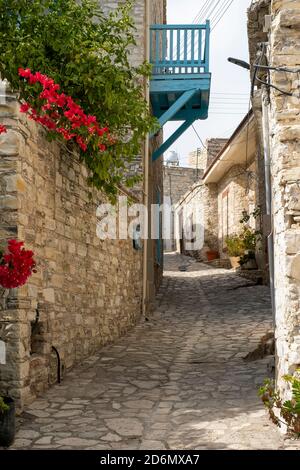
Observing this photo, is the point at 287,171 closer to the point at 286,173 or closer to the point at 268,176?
the point at 286,173

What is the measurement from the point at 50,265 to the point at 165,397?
172 centimetres

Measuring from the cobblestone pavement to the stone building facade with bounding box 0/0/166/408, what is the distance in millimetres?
285

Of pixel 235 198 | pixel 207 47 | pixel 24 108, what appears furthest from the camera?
pixel 235 198

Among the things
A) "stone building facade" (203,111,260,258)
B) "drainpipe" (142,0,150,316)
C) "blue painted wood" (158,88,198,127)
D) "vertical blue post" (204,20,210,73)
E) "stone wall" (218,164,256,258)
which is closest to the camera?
"vertical blue post" (204,20,210,73)

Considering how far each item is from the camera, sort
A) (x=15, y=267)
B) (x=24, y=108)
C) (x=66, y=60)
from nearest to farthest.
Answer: (x=15, y=267), (x=24, y=108), (x=66, y=60)

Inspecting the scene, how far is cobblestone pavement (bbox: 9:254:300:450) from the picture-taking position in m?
3.83

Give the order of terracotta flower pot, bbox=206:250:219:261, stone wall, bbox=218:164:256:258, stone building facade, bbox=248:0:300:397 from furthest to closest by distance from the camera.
Result: 1. terracotta flower pot, bbox=206:250:219:261
2. stone wall, bbox=218:164:256:258
3. stone building facade, bbox=248:0:300:397

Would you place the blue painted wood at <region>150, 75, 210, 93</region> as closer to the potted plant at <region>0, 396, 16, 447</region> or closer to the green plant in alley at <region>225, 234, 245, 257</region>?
the green plant in alley at <region>225, 234, 245, 257</region>

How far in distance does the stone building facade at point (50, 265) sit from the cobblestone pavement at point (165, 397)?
28cm

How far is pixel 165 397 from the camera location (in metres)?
5.04

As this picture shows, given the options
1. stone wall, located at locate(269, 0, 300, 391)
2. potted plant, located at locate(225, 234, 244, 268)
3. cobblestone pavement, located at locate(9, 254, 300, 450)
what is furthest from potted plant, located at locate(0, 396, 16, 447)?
potted plant, located at locate(225, 234, 244, 268)

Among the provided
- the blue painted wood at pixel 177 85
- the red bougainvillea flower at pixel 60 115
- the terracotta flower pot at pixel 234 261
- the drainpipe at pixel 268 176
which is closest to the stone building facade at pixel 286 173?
the drainpipe at pixel 268 176

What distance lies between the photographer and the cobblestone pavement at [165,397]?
383 cm

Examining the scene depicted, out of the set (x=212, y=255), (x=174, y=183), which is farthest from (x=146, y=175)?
(x=174, y=183)
